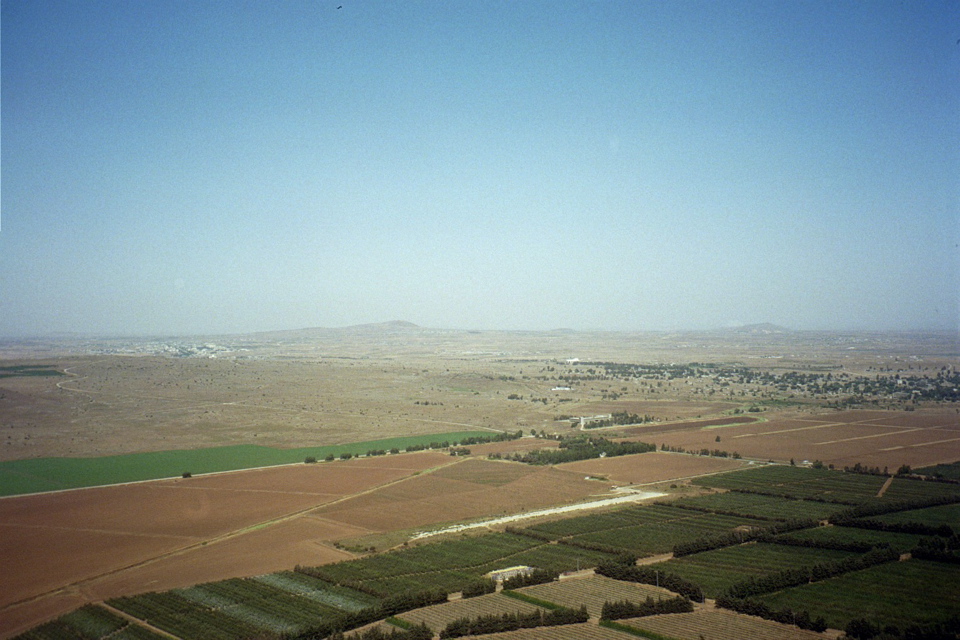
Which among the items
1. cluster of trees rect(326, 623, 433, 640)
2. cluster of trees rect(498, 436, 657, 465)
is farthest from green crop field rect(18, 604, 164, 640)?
cluster of trees rect(498, 436, 657, 465)

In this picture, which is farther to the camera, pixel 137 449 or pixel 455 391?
pixel 455 391

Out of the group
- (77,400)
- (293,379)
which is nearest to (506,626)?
(77,400)

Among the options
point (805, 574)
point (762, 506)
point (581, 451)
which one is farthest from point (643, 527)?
point (581, 451)

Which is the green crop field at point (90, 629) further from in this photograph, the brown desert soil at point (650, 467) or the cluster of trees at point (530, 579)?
the brown desert soil at point (650, 467)

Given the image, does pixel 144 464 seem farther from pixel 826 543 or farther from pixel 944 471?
pixel 944 471

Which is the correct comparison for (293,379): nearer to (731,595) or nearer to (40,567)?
(40,567)

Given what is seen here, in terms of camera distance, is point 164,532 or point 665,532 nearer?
point 164,532
